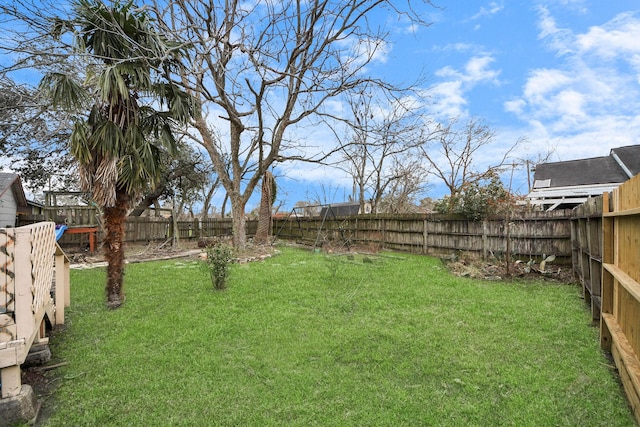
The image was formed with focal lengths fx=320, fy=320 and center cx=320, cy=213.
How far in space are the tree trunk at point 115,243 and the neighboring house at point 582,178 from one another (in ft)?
34.9

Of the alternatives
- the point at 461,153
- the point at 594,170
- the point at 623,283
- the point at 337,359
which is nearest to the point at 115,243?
the point at 337,359

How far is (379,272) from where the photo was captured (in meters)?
6.94

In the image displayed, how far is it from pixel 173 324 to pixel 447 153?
58.0 feet

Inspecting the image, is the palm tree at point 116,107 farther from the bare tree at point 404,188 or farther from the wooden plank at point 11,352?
the bare tree at point 404,188

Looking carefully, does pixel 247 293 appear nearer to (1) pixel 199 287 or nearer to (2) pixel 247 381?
(1) pixel 199 287

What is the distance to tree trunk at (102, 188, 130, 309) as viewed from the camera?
4930mm

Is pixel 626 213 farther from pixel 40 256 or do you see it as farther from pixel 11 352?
pixel 40 256

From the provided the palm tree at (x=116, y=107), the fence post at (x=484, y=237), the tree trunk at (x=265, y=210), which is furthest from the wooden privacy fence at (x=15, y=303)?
the tree trunk at (x=265, y=210)

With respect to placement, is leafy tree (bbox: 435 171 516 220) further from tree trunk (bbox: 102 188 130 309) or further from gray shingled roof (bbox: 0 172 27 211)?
gray shingled roof (bbox: 0 172 27 211)

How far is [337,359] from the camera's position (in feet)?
10.2

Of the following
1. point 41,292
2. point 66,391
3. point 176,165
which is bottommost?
point 66,391

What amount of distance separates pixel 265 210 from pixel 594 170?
12.1 meters

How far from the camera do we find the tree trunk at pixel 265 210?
42.8 ft

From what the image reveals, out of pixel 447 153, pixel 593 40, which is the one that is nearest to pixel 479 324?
pixel 593 40
